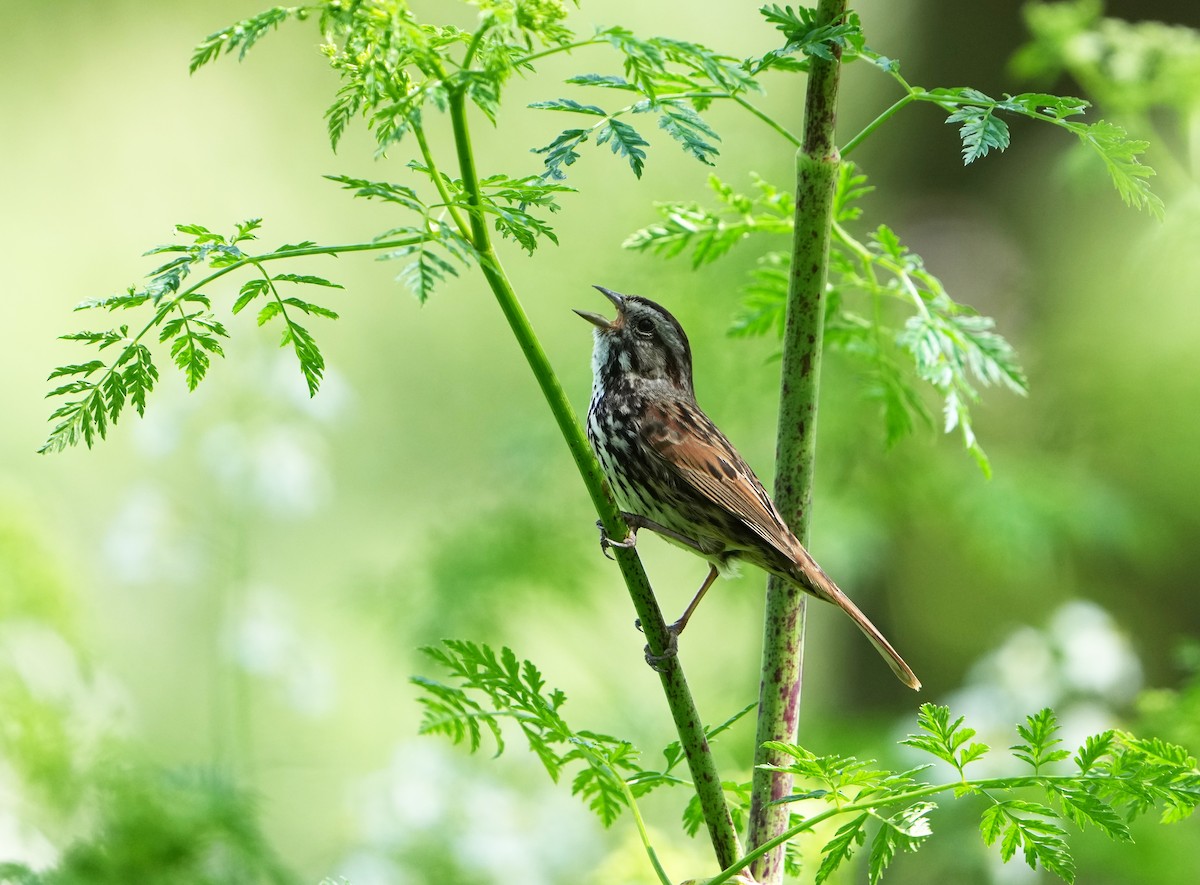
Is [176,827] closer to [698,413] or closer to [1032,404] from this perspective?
[698,413]

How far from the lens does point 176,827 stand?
85.0 inches

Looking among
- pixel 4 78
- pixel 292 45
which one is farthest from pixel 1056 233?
pixel 4 78

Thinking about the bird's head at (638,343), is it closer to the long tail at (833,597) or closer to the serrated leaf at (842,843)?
the long tail at (833,597)

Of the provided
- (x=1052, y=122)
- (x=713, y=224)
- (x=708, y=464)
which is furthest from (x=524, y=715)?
(x=708, y=464)

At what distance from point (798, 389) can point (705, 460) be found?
132 centimetres

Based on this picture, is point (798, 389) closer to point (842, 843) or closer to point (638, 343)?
point (842, 843)

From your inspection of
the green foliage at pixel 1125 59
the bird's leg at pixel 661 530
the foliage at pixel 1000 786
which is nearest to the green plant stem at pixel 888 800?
the foliage at pixel 1000 786

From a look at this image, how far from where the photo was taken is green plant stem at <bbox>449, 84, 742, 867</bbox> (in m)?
1.44

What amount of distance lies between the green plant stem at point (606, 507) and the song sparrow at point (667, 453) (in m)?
0.89

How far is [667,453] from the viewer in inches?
123

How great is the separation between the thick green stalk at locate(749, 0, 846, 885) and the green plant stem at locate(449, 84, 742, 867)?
0.40 feet

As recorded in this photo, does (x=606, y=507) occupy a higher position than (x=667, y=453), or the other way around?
(x=667, y=453)

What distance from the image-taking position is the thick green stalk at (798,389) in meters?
1.74

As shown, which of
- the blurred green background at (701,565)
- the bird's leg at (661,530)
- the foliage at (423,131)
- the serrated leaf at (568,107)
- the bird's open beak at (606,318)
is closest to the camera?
the foliage at (423,131)
